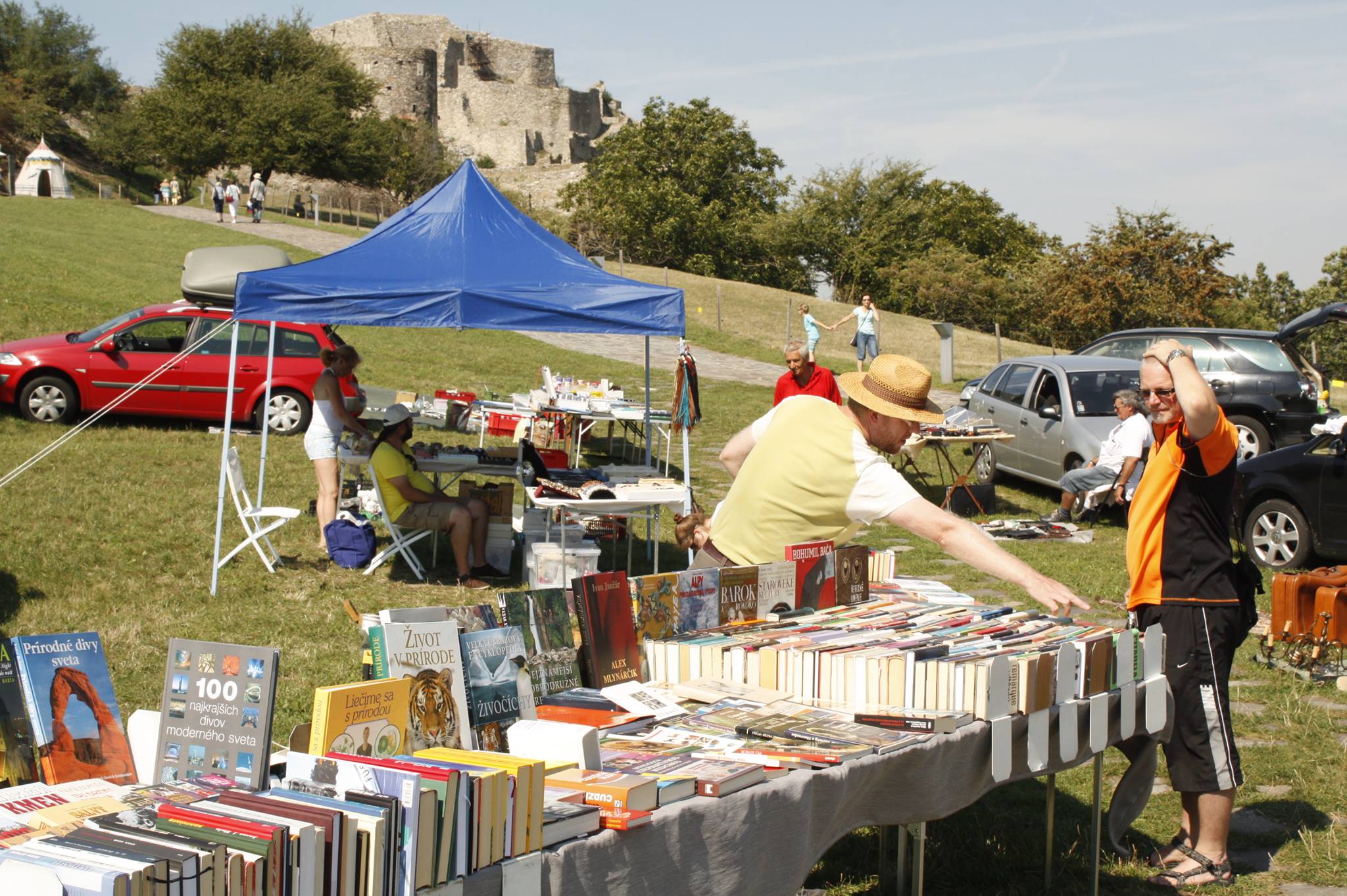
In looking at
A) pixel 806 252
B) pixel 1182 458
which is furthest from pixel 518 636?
pixel 806 252

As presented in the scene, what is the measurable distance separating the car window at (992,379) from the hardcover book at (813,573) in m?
10.1

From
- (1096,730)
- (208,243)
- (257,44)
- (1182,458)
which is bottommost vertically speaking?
(1096,730)

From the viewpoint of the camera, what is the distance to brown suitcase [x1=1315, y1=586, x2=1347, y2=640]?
22.9 feet

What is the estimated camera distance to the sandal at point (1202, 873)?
170 inches

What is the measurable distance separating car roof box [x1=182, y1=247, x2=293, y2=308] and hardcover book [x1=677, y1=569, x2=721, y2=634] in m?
11.8

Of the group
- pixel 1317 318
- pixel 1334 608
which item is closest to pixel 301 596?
pixel 1334 608

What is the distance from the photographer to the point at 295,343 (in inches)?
578

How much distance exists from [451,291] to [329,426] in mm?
1607

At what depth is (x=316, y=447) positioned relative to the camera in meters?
9.11

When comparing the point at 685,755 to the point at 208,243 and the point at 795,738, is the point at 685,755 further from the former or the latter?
the point at 208,243

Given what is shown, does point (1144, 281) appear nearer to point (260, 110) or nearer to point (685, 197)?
point (685, 197)

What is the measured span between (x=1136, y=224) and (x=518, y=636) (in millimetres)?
32537

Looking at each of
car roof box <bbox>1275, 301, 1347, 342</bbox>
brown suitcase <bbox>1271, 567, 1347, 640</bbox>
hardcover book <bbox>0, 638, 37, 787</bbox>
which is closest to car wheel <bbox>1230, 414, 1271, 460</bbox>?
car roof box <bbox>1275, 301, 1347, 342</bbox>

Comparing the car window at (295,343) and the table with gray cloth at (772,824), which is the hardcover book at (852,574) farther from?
the car window at (295,343)
